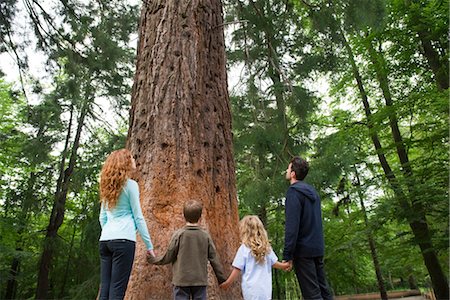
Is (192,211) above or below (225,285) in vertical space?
above

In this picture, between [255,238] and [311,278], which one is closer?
[311,278]

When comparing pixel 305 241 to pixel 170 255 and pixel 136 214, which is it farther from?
pixel 136 214

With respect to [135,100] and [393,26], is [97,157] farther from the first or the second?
[393,26]

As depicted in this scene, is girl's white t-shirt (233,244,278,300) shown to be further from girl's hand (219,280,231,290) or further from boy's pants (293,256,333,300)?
boy's pants (293,256,333,300)

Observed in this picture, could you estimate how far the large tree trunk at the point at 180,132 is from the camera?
292 cm

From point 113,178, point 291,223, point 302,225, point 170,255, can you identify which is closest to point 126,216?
point 113,178

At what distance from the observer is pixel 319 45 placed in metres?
8.65

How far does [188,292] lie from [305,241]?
3.13 ft

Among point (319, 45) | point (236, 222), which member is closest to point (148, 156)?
point (236, 222)

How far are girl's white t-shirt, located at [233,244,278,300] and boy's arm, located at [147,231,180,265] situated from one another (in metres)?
0.50

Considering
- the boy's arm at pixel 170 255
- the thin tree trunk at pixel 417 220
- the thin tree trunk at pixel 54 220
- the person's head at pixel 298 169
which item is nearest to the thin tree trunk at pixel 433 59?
the thin tree trunk at pixel 417 220

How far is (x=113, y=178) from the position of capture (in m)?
2.46

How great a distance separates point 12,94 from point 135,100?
4.33 metres

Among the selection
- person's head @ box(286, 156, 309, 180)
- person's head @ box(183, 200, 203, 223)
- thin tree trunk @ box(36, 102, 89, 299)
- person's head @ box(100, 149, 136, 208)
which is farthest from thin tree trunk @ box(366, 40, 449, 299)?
thin tree trunk @ box(36, 102, 89, 299)
